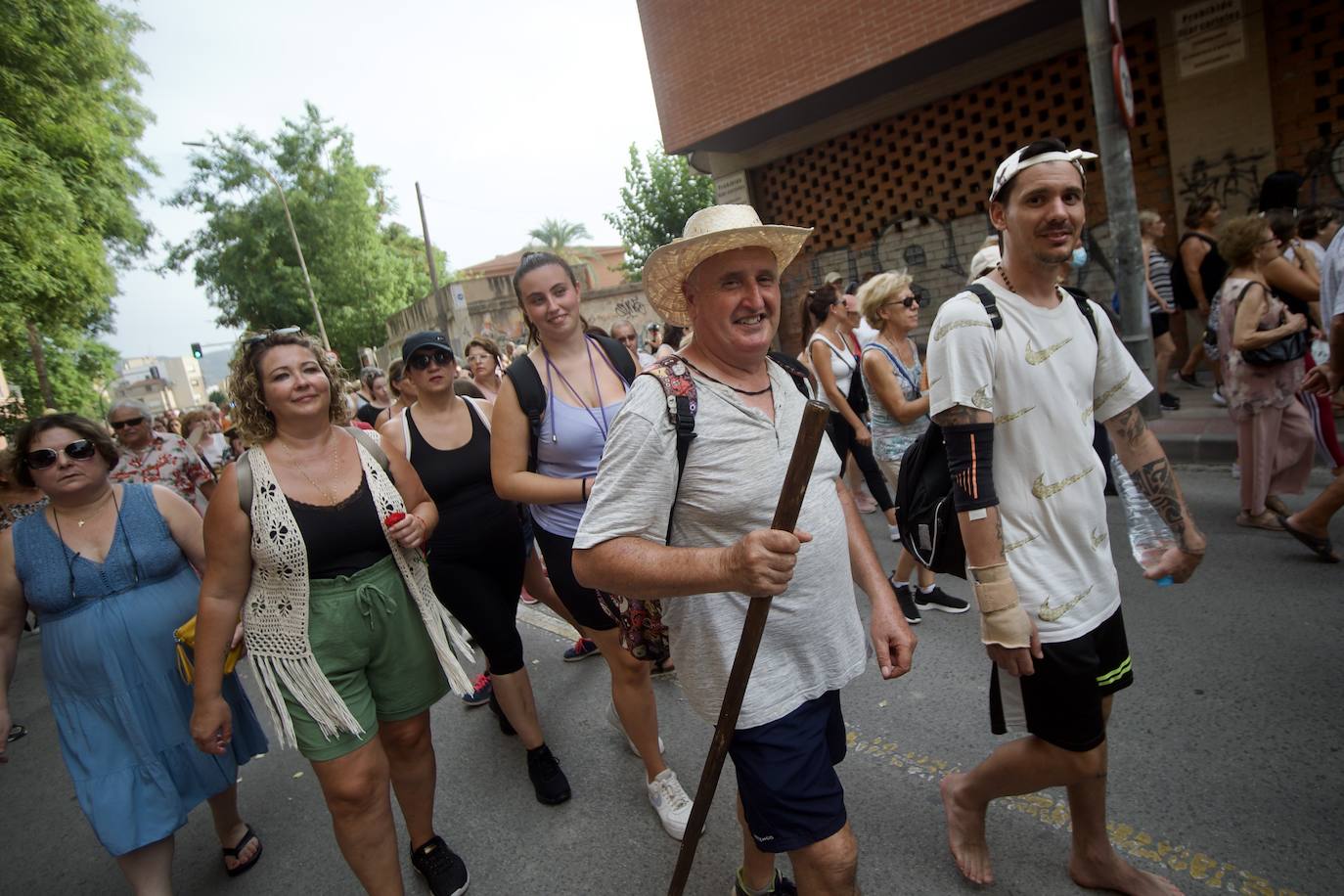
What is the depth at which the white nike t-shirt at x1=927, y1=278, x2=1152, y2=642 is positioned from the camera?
187 centimetres

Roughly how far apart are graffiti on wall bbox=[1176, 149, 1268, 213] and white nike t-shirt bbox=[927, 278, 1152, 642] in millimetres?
8164

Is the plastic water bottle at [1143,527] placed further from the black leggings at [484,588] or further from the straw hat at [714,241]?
the black leggings at [484,588]

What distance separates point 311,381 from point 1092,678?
95.8 inches

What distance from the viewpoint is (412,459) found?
3.17m

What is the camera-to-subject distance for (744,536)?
5.18 ft

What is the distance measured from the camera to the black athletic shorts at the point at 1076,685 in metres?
1.88

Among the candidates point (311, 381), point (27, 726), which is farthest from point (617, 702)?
point (27, 726)

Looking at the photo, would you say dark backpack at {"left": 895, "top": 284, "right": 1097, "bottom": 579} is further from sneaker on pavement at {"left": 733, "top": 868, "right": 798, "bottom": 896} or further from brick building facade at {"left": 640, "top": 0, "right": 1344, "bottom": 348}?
brick building facade at {"left": 640, "top": 0, "right": 1344, "bottom": 348}

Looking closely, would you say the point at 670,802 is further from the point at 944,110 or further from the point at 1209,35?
the point at 944,110

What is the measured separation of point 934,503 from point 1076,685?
1.88 feet

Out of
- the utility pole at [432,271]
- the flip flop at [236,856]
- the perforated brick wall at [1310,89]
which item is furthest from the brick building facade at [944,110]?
the utility pole at [432,271]

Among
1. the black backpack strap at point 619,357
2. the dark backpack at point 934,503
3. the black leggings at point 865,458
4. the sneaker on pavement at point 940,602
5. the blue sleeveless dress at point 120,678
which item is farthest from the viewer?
the black leggings at point 865,458

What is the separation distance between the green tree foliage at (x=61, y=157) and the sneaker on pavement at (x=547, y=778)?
968cm

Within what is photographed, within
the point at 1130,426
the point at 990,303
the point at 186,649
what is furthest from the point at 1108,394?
the point at 186,649
